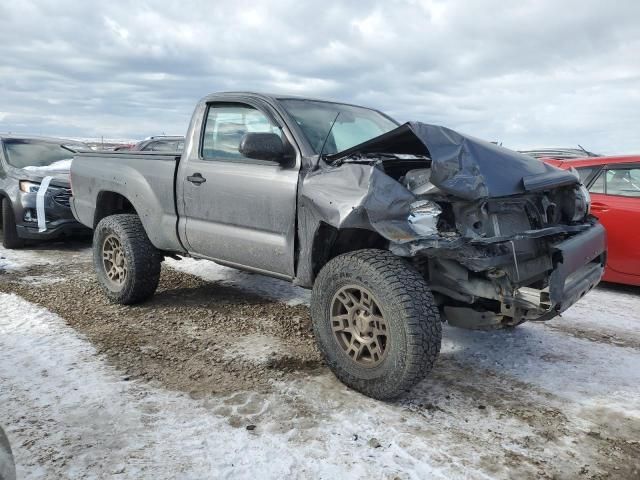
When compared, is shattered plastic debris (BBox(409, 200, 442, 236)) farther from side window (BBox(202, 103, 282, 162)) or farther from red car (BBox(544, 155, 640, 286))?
red car (BBox(544, 155, 640, 286))

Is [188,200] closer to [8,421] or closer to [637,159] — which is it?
[8,421]

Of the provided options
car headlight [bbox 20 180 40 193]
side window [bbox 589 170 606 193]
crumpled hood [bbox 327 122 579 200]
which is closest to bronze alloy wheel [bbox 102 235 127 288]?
crumpled hood [bbox 327 122 579 200]

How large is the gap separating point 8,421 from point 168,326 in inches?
62.6

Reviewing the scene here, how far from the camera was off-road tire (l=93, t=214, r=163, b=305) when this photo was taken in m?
4.50

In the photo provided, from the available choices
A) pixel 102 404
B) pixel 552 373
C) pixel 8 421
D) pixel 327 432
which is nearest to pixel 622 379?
pixel 552 373

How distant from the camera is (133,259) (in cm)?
448

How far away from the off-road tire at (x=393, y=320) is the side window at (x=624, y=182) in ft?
11.7

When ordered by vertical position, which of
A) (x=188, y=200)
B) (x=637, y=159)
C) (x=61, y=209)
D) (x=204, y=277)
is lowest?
(x=204, y=277)

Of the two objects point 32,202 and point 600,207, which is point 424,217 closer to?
point 600,207

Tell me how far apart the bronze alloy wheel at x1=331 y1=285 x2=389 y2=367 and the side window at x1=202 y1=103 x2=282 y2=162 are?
1.45 metres

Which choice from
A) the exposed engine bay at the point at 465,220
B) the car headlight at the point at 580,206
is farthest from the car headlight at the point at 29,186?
the car headlight at the point at 580,206

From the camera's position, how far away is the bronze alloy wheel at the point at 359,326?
9.77 ft

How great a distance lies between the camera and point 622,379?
131 inches

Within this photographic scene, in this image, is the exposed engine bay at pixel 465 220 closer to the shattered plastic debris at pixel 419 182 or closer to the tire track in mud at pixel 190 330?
the shattered plastic debris at pixel 419 182
